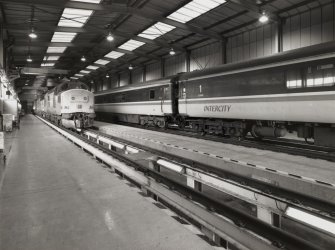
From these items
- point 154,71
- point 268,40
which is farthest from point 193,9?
point 154,71

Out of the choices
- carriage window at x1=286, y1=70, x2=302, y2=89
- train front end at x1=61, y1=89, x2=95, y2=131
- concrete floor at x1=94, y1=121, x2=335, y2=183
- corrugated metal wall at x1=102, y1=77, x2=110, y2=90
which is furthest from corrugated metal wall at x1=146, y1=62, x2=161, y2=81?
carriage window at x1=286, y1=70, x2=302, y2=89

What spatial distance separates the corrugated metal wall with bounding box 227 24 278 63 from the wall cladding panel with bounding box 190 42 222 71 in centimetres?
118

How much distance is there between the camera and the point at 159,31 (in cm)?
2033

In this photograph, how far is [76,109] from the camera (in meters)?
16.6

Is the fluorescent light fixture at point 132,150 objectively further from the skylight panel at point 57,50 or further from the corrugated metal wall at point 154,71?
the skylight panel at point 57,50

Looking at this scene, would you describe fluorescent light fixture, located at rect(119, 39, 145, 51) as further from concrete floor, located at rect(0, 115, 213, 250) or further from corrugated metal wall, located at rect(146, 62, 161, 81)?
concrete floor, located at rect(0, 115, 213, 250)

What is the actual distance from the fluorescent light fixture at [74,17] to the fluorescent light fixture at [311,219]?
16752mm

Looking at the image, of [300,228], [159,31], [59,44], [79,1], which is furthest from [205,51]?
[300,228]

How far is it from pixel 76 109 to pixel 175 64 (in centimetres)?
1253

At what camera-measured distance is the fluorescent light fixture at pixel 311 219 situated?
10.2 ft

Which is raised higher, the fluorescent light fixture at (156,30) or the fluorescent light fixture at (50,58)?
the fluorescent light fixture at (50,58)

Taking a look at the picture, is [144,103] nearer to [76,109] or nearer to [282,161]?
[76,109]

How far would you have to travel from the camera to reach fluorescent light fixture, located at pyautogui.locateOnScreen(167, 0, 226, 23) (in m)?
14.9

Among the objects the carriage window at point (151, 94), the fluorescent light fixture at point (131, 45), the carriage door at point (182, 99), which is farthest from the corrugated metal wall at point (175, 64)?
the carriage door at point (182, 99)
